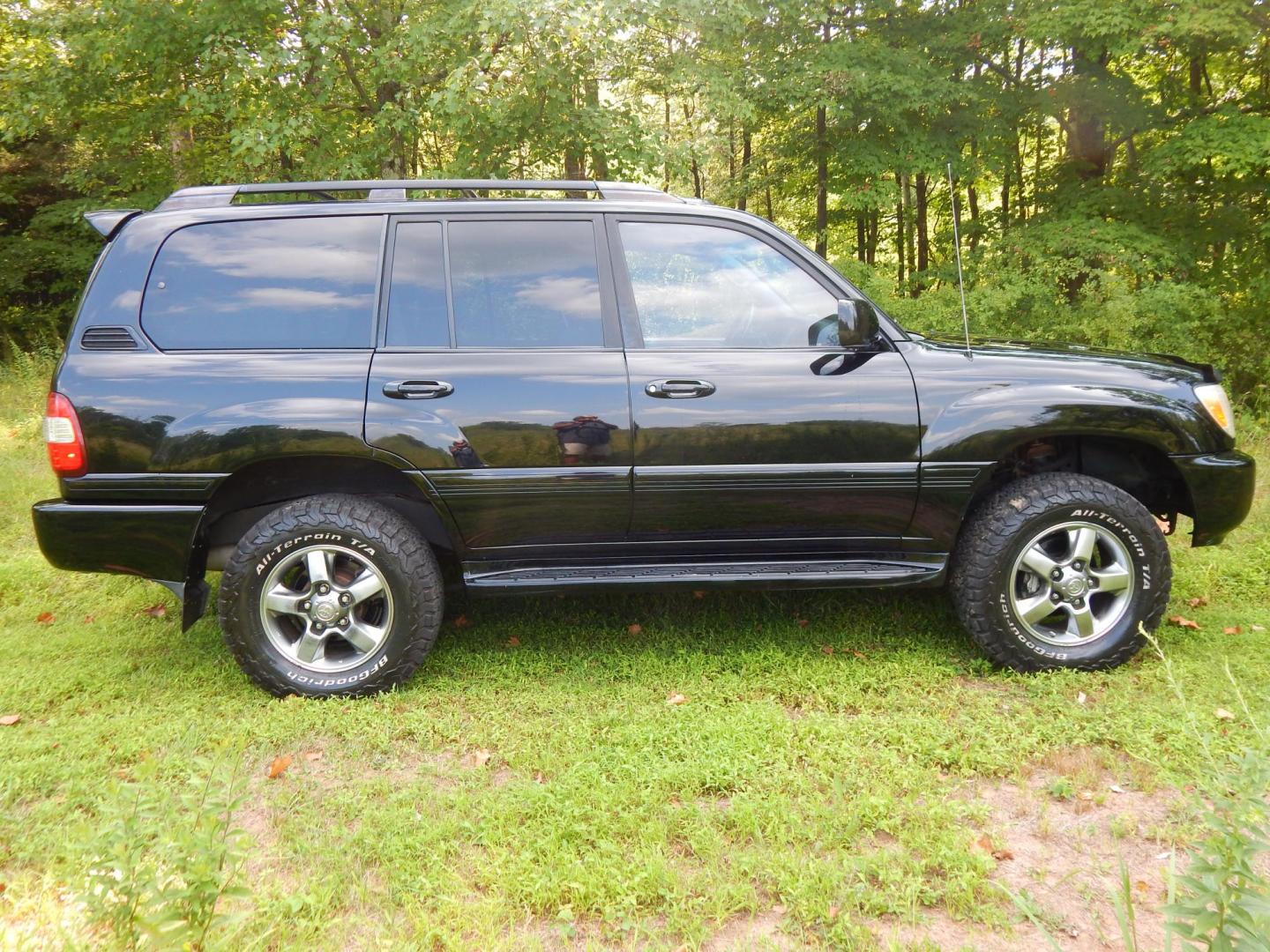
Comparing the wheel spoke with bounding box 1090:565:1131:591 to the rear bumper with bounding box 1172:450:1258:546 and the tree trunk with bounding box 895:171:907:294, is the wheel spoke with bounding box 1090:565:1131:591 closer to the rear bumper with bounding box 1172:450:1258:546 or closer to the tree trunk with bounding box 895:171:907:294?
the rear bumper with bounding box 1172:450:1258:546

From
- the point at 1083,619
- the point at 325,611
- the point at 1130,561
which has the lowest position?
the point at 1083,619

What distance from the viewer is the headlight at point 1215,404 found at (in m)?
3.62

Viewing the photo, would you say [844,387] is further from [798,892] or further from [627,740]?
[798,892]

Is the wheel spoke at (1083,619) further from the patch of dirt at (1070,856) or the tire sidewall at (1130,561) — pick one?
the patch of dirt at (1070,856)

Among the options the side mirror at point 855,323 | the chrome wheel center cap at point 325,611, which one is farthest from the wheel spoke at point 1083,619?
the chrome wheel center cap at point 325,611

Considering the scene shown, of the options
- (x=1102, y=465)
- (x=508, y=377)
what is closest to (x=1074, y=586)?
(x=1102, y=465)

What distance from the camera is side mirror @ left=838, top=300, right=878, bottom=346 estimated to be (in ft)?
11.1

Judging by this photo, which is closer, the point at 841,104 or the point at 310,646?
the point at 310,646

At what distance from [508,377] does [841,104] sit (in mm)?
8151

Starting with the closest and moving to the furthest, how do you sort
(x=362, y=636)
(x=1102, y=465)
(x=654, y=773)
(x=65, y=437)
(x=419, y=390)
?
(x=654, y=773)
(x=65, y=437)
(x=419, y=390)
(x=362, y=636)
(x=1102, y=465)

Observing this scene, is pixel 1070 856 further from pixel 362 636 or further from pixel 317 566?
pixel 317 566

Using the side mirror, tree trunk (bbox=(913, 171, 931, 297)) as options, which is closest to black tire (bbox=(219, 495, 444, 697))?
the side mirror

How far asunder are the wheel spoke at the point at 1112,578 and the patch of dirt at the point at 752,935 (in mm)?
2193

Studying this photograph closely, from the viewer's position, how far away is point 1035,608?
141 inches
